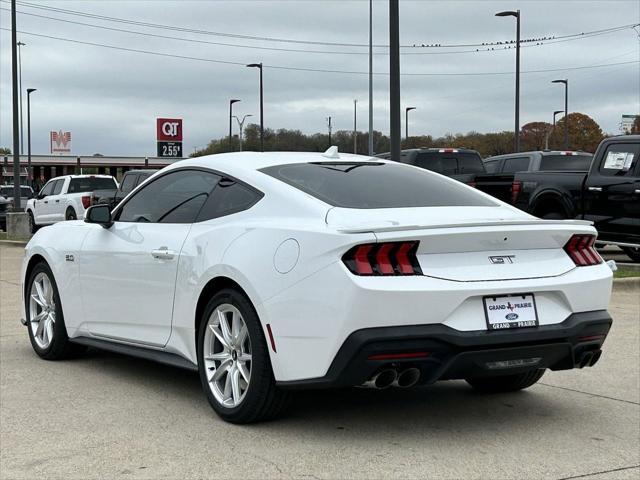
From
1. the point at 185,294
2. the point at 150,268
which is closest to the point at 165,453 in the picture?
the point at 185,294

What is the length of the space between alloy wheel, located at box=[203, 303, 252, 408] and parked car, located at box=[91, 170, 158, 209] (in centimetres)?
1875

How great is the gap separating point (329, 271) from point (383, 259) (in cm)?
27

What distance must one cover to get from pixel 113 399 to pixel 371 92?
25.2 meters

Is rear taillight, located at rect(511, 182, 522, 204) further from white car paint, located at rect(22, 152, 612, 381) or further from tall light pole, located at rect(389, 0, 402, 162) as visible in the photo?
white car paint, located at rect(22, 152, 612, 381)

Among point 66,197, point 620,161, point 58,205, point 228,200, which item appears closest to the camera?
point 228,200

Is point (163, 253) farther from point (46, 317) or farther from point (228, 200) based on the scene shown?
point (46, 317)

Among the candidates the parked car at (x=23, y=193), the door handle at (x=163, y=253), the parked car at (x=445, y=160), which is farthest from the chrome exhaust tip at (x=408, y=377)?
the parked car at (x=23, y=193)

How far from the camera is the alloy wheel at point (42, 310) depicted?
277 inches

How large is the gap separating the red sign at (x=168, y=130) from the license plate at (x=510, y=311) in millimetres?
26161

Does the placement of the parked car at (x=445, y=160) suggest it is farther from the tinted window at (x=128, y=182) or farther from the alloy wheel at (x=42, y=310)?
the alloy wheel at (x=42, y=310)

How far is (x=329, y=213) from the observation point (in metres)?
4.74

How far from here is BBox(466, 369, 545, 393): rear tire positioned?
5.76m

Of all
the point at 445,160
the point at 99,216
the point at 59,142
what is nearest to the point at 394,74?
the point at 445,160

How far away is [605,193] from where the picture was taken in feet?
46.1
